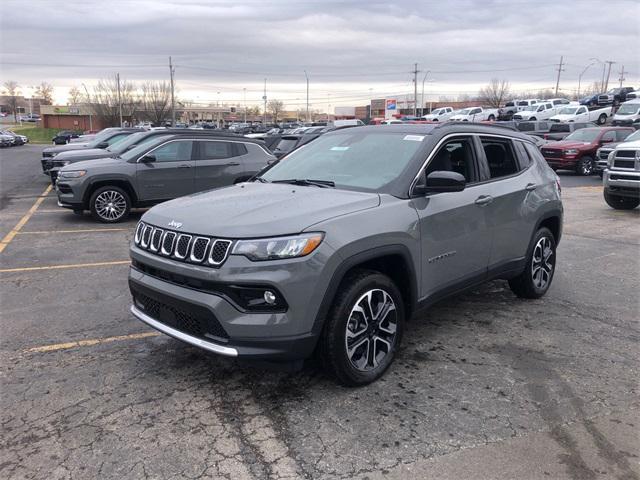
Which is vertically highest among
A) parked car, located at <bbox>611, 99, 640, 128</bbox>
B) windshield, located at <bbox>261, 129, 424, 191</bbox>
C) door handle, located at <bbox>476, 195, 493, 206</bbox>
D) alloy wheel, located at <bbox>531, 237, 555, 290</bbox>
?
parked car, located at <bbox>611, 99, 640, 128</bbox>

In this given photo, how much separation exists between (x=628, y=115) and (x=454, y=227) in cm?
3495

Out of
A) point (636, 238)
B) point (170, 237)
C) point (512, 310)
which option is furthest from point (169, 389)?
point (636, 238)

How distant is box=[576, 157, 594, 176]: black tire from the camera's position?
20752 millimetres

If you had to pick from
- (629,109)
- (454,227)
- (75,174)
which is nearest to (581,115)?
(629,109)

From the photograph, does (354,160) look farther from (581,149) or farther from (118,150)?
(581,149)

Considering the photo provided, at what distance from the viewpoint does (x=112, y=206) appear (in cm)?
1049

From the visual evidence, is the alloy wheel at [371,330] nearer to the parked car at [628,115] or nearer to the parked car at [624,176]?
the parked car at [624,176]

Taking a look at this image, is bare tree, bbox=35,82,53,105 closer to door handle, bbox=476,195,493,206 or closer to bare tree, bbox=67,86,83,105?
bare tree, bbox=67,86,83,105

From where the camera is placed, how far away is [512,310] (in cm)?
553

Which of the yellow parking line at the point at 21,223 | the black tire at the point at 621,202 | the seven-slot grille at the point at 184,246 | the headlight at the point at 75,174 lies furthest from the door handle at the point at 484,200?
the black tire at the point at 621,202

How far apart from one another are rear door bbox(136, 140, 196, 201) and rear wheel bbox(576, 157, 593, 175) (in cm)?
1588

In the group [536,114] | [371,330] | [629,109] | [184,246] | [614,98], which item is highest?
[614,98]

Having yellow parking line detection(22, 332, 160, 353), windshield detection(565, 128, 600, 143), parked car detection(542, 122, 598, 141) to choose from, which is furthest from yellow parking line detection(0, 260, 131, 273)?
parked car detection(542, 122, 598, 141)

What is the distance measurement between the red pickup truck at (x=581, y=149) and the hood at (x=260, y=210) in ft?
63.1
